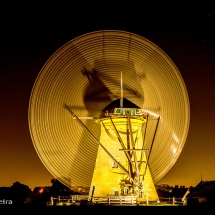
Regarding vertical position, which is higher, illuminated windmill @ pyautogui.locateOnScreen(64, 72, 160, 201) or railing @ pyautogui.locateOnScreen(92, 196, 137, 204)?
illuminated windmill @ pyautogui.locateOnScreen(64, 72, 160, 201)

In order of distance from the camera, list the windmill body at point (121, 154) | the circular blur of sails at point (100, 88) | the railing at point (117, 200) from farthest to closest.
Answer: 1. the circular blur of sails at point (100, 88)
2. the windmill body at point (121, 154)
3. the railing at point (117, 200)

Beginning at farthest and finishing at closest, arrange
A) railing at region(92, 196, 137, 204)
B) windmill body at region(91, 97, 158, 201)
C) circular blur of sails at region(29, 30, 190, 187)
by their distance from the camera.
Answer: circular blur of sails at region(29, 30, 190, 187), windmill body at region(91, 97, 158, 201), railing at region(92, 196, 137, 204)

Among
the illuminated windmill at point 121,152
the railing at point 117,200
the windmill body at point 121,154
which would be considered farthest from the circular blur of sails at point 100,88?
the railing at point 117,200

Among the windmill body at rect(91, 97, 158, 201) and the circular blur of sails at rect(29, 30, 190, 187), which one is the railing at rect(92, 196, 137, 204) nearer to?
the windmill body at rect(91, 97, 158, 201)

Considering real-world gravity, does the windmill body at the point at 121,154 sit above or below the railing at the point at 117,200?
above

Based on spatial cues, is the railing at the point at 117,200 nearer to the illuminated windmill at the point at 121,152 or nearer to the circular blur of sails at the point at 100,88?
the illuminated windmill at the point at 121,152

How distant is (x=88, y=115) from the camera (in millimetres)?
33875

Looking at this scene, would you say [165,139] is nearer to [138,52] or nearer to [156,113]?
[156,113]

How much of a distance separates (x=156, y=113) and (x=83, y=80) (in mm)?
5022

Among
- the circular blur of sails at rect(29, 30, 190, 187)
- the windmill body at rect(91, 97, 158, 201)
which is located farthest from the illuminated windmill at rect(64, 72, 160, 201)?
the circular blur of sails at rect(29, 30, 190, 187)

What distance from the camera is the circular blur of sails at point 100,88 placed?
32562 millimetres

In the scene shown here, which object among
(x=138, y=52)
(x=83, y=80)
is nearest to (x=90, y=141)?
(x=83, y=80)

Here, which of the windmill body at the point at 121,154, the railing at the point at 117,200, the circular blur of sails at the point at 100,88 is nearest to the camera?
the railing at the point at 117,200

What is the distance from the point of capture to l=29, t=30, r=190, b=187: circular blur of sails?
3256 cm
